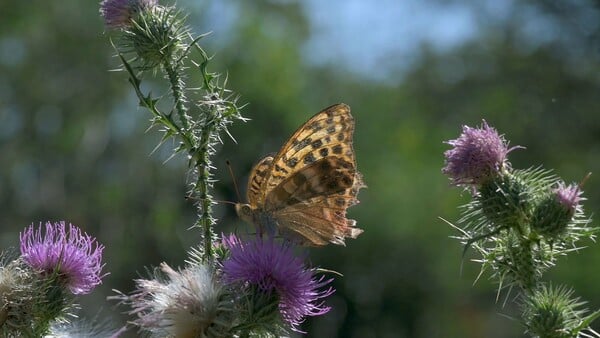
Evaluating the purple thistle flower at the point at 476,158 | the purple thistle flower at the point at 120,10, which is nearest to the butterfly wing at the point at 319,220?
the purple thistle flower at the point at 476,158

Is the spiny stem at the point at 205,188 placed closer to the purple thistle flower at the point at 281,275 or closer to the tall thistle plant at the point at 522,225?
the purple thistle flower at the point at 281,275

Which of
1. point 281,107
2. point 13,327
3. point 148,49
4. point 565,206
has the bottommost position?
point 13,327

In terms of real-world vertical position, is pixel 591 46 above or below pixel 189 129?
above

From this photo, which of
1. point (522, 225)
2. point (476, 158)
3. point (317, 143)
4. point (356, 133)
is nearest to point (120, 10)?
point (317, 143)

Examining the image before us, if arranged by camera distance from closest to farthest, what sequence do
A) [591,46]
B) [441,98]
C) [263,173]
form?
[263,173]
[591,46]
[441,98]

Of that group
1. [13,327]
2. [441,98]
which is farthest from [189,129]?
[441,98]

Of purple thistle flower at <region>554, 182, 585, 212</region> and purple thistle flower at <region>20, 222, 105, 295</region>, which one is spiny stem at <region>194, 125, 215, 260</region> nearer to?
purple thistle flower at <region>20, 222, 105, 295</region>

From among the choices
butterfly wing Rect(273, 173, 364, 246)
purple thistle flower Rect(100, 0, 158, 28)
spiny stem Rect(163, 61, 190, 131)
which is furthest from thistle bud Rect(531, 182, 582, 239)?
Result: purple thistle flower Rect(100, 0, 158, 28)

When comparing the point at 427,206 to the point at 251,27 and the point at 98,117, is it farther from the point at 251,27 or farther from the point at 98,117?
the point at 98,117
